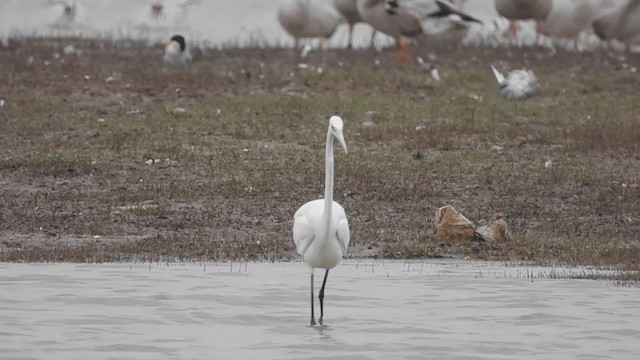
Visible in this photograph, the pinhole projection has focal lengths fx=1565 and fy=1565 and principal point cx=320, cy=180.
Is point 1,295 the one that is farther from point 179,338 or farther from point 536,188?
point 536,188

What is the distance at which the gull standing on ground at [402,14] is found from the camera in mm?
25141

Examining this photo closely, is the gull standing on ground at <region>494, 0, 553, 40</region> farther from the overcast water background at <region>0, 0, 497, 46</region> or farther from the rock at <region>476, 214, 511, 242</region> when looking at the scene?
the rock at <region>476, 214, 511, 242</region>

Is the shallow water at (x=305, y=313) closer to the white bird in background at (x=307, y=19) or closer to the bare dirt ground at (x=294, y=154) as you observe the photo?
the bare dirt ground at (x=294, y=154)

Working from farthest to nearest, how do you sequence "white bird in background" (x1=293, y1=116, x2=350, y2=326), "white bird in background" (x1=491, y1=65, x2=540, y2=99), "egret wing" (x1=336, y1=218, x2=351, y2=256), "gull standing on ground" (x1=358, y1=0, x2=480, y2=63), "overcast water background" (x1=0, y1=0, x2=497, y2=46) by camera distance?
1. "overcast water background" (x1=0, y1=0, x2=497, y2=46)
2. "gull standing on ground" (x1=358, y1=0, x2=480, y2=63)
3. "white bird in background" (x1=491, y1=65, x2=540, y2=99)
4. "egret wing" (x1=336, y1=218, x2=351, y2=256)
5. "white bird in background" (x1=293, y1=116, x2=350, y2=326)

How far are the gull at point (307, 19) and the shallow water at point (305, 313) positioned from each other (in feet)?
45.1

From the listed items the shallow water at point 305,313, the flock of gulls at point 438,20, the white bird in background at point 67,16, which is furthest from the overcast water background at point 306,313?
the white bird in background at point 67,16

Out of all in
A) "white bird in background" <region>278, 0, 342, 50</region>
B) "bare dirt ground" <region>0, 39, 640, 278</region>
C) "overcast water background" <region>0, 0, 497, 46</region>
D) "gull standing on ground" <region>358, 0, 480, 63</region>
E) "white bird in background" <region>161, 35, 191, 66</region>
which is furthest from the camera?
"overcast water background" <region>0, 0, 497, 46</region>

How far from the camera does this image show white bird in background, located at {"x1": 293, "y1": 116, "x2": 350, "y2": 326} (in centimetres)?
1049

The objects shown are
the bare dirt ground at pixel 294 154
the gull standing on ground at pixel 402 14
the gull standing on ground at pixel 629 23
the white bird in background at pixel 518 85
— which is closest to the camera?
the bare dirt ground at pixel 294 154

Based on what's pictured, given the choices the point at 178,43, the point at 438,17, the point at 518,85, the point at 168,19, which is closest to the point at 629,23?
the point at 438,17

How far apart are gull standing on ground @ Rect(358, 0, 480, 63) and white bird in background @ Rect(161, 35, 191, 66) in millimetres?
3562

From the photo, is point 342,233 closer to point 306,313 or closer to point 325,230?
point 325,230

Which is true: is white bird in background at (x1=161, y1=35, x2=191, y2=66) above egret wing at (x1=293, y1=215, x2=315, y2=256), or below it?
above

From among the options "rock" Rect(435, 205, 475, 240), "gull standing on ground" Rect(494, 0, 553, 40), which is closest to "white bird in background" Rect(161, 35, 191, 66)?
"gull standing on ground" Rect(494, 0, 553, 40)
